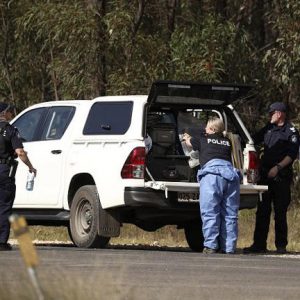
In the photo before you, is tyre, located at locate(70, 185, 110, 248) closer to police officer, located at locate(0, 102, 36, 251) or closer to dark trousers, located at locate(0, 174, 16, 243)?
police officer, located at locate(0, 102, 36, 251)

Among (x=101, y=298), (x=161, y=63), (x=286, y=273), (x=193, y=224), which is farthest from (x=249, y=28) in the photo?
(x=101, y=298)

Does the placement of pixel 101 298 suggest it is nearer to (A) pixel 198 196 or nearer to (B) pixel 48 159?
(A) pixel 198 196

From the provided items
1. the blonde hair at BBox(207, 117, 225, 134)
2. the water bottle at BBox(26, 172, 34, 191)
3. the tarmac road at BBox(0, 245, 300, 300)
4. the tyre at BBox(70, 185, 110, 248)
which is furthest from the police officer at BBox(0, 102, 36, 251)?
the blonde hair at BBox(207, 117, 225, 134)

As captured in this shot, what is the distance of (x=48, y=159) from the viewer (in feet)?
48.7

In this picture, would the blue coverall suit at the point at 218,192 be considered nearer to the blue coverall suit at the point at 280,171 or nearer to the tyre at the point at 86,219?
the blue coverall suit at the point at 280,171

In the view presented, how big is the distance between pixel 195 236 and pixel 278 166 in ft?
4.89

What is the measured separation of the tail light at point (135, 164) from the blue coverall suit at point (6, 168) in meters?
1.27

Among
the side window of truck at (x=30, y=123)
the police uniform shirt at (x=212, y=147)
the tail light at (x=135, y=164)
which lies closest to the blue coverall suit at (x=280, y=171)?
the police uniform shirt at (x=212, y=147)

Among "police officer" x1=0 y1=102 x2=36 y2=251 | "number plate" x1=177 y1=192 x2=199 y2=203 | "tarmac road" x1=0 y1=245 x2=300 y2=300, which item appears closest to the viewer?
"tarmac road" x1=0 y1=245 x2=300 y2=300

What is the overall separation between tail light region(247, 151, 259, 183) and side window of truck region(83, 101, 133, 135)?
1.67 metres

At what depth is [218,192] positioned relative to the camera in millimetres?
13594

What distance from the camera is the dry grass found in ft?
57.8

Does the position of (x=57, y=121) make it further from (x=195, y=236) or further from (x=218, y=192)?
(x=218, y=192)

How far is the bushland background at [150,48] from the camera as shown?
2159 cm
